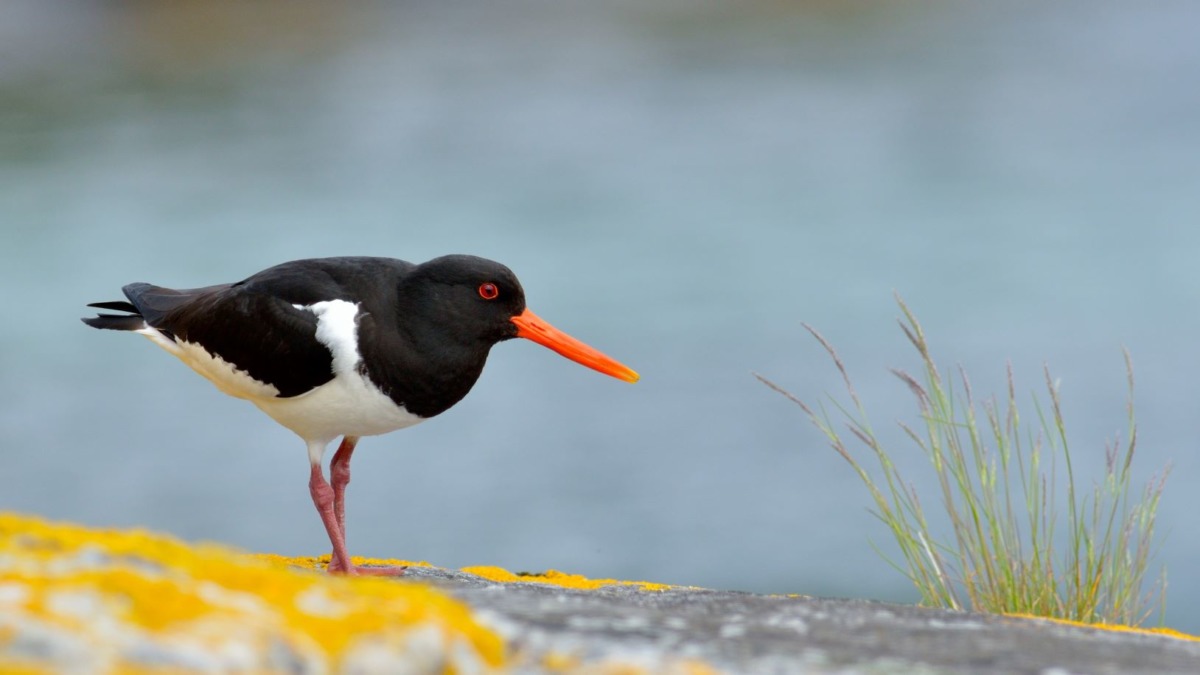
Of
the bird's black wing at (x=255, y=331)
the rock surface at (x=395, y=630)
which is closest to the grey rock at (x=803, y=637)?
the rock surface at (x=395, y=630)

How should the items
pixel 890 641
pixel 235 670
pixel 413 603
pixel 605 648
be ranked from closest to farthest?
1. pixel 235 670
2. pixel 413 603
3. pixel 605 648
4. pixel 890 641

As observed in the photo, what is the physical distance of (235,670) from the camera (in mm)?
1889

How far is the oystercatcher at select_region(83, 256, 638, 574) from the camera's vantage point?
5.14m

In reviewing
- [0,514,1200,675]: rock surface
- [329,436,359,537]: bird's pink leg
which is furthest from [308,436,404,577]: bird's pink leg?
[0,514,1200,675]: rock surface

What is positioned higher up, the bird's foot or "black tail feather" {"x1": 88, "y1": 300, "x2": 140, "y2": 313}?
"black tail feather" {"x1": 88, "y1": 300, "x2": 140, "y2": 313}

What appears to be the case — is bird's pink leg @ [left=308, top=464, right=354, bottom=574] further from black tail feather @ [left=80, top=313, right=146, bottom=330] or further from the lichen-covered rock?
the lichen-covered rock

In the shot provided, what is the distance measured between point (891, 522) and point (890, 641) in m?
2.06

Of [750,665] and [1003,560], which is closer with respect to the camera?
[750,665]

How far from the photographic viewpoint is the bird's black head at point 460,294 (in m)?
5.32

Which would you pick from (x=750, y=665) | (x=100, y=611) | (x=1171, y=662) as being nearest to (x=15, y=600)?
(x=100, y=611)

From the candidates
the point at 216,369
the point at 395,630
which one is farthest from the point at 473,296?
the point at 395,630

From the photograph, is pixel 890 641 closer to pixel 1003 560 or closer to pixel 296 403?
pixel 1003 560

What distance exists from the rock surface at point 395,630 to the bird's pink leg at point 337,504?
6.64 ft

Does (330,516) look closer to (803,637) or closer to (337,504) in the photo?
(337,504)
